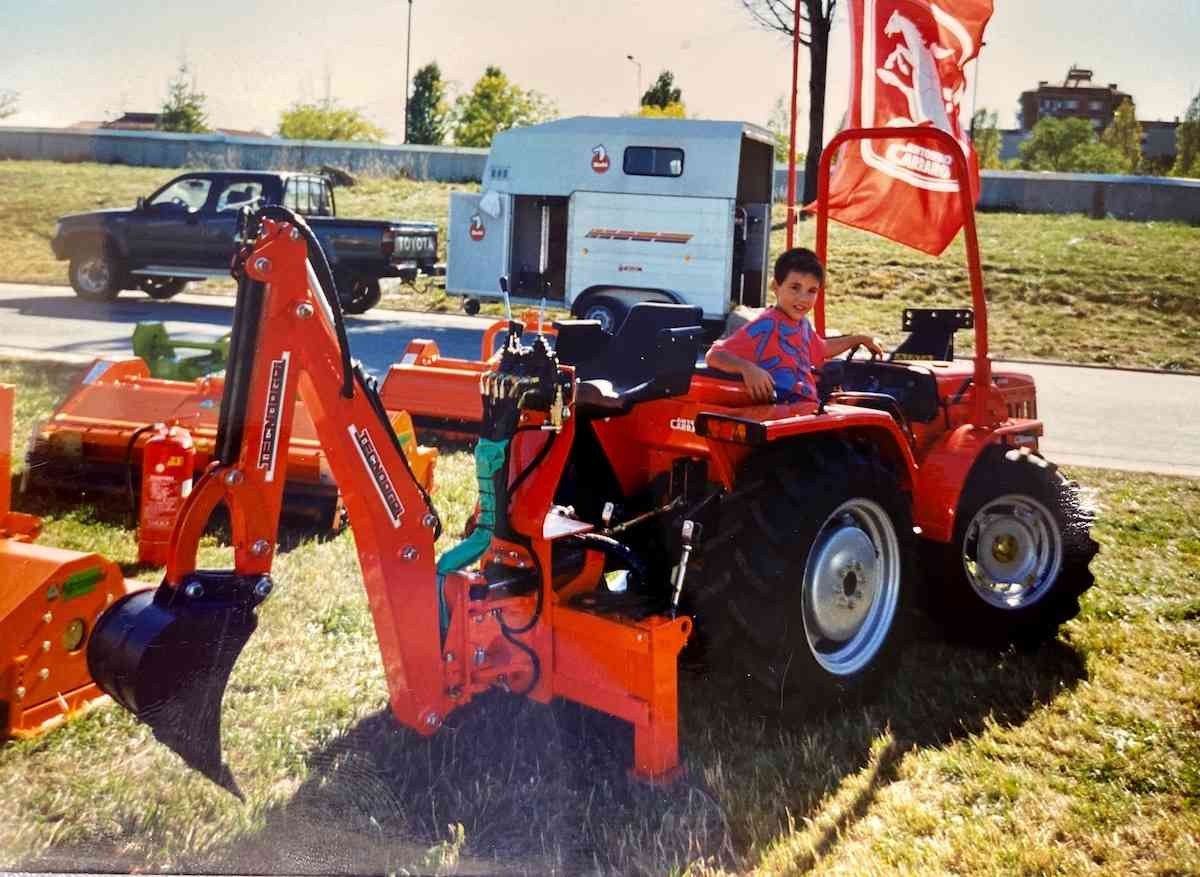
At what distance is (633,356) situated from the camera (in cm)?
366

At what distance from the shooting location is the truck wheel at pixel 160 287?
15.6m

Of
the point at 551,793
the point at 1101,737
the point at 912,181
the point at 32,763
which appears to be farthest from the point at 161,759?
the point at 912,181

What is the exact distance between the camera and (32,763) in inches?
120

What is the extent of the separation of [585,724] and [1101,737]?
158 centimetres

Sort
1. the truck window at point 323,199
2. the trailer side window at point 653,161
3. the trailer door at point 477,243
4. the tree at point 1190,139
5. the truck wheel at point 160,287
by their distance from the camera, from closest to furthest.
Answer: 1. the tree at point 1190,139
2. the trailer side window at point 653,161
3. the trailer door at point 477,243
4. the truck window at point 323,199
5. the truck wheel at point 160,287

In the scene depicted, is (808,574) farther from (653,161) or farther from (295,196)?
(295,196)

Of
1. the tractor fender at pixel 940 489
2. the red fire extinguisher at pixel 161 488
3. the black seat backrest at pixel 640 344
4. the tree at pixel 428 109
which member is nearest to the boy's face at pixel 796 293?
the black seat backrest at pixel 640 344

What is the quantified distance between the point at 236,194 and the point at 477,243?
3.16 meters

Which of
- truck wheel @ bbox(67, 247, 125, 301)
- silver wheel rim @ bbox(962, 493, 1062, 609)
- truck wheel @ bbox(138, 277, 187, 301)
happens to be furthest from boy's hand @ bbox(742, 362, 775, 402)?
truck wheel @ bbox(138, 277, 187, 301)

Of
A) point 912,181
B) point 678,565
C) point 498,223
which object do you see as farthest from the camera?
point 498,223

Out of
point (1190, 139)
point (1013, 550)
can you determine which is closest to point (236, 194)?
point (1190, 139)

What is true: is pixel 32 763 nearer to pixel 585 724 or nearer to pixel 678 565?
pixel 585 724

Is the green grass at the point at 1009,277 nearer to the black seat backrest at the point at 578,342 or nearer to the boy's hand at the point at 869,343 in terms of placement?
the boy's hand at the point at 869,343

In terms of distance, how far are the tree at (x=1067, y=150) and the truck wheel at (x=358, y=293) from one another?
12.1m
